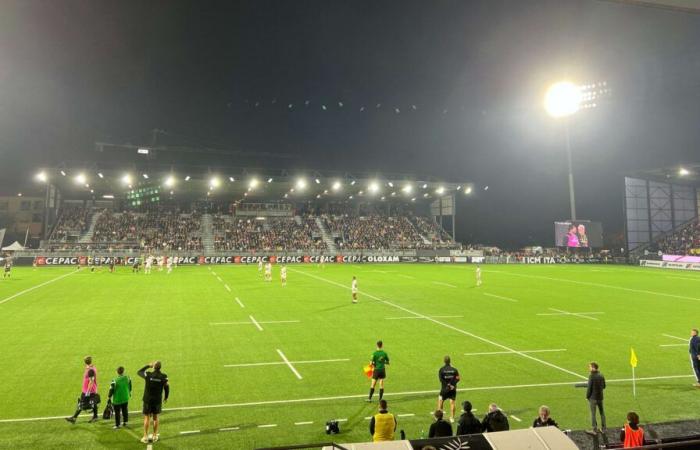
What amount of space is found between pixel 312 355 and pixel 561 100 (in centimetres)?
5029

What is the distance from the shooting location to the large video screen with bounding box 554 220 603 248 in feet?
216

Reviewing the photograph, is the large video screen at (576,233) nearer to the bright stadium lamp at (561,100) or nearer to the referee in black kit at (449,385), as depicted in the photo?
the bright stadium lamp at (561,100)

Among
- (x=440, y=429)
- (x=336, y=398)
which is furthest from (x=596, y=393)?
(x=336, y=398)

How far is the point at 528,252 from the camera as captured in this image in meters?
79.1

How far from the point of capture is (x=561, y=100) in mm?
54625

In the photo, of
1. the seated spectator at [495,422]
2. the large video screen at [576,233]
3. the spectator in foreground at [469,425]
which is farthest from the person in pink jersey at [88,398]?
the large video screen at [576,233]

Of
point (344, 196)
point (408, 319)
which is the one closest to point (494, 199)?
point (344, 196)

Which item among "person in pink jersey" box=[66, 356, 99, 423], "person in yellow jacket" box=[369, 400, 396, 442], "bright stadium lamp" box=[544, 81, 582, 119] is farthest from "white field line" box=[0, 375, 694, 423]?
"bright stadium lamp" box=[544, 81, 582, 119]

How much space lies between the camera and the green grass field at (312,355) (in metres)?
10.1

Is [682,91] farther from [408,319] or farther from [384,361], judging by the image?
[384,361]

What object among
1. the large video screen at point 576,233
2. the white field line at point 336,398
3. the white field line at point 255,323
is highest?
the large video screen at point 576,233

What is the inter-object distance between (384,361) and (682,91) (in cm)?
2969

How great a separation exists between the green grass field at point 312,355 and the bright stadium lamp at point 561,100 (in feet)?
95.8

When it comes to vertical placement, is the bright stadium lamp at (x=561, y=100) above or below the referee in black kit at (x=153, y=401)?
above
